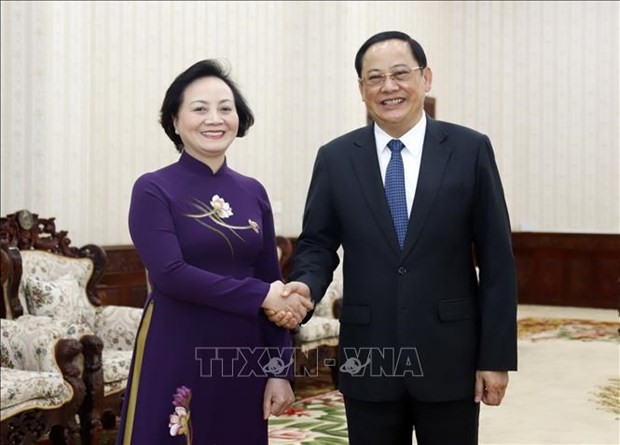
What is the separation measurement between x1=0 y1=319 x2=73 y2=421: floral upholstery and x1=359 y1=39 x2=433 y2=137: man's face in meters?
2.37

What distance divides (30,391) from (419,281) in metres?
2.38

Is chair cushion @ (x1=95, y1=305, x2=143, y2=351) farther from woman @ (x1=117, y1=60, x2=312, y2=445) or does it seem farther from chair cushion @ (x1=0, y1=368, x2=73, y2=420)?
woman @ (x1=117, y1=60, x2=312, y2=445)

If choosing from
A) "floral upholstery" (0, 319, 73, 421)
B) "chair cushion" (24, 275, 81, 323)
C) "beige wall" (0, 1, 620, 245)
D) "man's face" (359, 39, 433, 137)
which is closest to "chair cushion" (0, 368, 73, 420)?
"floral upholstery" (0, 319, 73, 421)

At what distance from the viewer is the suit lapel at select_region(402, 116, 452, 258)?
2.07m

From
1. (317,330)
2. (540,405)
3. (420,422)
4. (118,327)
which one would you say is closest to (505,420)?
(540,405)

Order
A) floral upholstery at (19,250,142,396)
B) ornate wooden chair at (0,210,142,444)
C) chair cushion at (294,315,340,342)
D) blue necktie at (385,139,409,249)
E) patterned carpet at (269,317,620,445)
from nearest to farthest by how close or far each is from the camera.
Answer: blue necktie at (385,139,409,249) < ornate wooden chair at (0,210,142,444) < floral upholstery at (19,250,142,396) < patterned carpet at (269,317,620,445) < chair cushion at (294,315,340,342)

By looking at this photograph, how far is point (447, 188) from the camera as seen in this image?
207cm

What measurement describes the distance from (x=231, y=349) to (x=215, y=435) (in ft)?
0.69

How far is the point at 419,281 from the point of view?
2061mm

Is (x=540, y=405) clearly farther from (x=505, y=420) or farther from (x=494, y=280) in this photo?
(x=494, y=280)

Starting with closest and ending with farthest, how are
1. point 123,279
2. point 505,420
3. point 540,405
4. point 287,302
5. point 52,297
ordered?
1. point 287,302
2. point 52,297
3. point 505,420
4. point 540,405
5. point 123,279

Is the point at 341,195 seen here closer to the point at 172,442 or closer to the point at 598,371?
the point at 172,442

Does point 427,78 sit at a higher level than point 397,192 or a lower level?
higher

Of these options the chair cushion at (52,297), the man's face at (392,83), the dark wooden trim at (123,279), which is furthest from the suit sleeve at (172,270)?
the dark wooden trim at (123,279)
